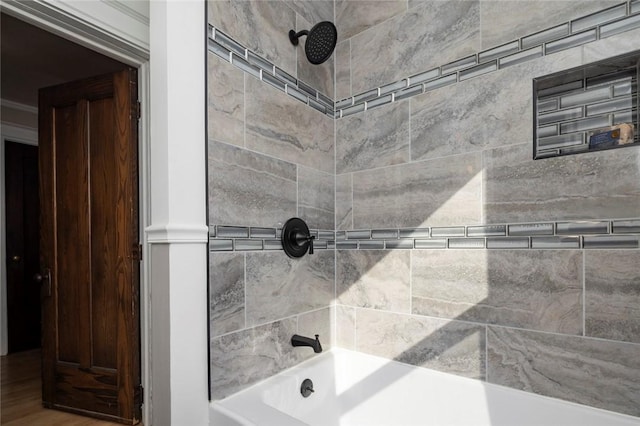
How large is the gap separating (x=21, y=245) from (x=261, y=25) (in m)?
4.11

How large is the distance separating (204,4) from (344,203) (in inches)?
46.6

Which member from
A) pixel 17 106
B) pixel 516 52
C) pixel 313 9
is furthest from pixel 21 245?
pixel 516 52

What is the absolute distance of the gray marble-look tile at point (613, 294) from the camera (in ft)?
3.98

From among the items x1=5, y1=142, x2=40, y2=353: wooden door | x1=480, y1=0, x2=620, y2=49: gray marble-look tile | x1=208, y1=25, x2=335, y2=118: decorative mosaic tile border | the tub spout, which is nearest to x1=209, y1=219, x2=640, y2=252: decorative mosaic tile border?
the tub spout

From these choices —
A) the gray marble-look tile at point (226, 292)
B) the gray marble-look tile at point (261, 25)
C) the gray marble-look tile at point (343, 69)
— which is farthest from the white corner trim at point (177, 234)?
the gray marble-look tile at point (343, 69)

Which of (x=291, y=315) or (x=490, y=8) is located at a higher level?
(x=490, y=8)

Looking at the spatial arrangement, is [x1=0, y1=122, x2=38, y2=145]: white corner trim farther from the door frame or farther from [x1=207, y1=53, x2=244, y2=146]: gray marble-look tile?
[x1=207, y1=53, x2=244, y2=146]: gray marble-look tile

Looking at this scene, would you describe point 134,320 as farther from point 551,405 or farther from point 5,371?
point 5,371

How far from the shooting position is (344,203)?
2.00m

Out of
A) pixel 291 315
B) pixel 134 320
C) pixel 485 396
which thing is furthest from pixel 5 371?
pixel 485 396

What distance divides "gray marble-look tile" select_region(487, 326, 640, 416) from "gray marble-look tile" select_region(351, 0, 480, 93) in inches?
51.5

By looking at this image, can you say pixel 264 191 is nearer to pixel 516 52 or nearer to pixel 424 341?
pixel 424 341

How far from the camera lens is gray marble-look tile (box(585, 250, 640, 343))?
3.98 feet

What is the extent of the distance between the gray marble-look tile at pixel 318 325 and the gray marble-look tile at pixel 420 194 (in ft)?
1.77
